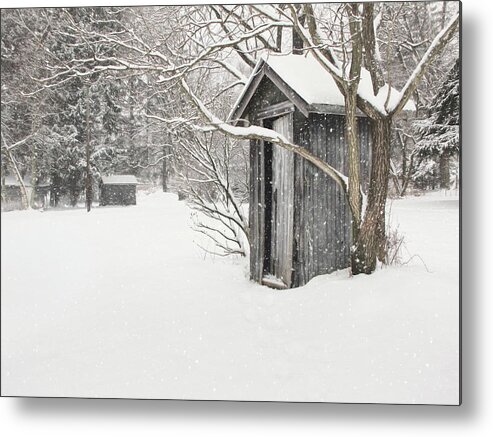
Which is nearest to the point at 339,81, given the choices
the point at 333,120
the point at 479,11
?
the point at 333,120

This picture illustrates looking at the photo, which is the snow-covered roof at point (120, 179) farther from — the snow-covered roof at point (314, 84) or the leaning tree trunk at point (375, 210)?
the leaning tree trunk at point (375, 210)

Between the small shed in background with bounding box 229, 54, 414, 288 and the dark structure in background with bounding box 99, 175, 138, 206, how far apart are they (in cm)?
90

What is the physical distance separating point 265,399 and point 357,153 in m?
1.74

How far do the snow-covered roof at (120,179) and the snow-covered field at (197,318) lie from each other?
0.17 m

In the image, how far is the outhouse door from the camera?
4.15m

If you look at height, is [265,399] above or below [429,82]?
below

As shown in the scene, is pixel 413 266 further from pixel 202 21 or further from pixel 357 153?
pixel 202 21

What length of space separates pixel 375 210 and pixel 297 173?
0.65m

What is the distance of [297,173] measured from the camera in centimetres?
411

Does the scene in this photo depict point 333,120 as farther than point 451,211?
Yes

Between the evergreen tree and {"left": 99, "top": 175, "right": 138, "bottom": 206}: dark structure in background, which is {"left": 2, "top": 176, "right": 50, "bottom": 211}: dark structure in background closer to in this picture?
{"left": 99, "top": 175, "right": 138, "bottom": 206}: dark structure in background

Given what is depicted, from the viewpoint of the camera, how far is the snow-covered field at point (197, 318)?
3.61 metres

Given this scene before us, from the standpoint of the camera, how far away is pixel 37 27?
385 centimetres

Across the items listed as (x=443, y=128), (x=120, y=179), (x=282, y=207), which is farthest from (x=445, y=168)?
(x=120, y=179)
